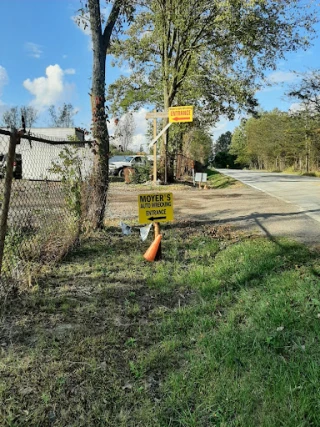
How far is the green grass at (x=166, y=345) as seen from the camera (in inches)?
77.3

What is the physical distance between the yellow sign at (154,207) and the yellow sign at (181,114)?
8.70 metres

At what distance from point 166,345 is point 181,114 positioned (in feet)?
36.7

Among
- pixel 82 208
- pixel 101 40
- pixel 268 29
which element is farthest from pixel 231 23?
pixel 82 208

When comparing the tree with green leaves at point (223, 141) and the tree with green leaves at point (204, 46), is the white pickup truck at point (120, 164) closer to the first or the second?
the tree with green leaves at point (204, 46)

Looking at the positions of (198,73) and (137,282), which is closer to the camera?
(137,282)

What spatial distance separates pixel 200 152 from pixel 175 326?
3832cm

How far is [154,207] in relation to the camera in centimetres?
444

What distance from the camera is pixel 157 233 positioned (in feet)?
15.3

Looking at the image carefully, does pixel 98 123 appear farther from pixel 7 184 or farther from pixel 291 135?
pixel 291 135

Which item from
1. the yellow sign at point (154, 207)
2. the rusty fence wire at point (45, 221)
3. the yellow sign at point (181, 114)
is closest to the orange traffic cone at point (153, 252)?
the yellow sign at point (154, 207)

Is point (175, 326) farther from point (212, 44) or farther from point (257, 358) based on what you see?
point (212, 44)

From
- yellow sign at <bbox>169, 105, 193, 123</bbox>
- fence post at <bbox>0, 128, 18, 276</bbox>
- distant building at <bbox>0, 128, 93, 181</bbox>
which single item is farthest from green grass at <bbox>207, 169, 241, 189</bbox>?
fence post at <bbox>0, 128, 18, 276</bbox>

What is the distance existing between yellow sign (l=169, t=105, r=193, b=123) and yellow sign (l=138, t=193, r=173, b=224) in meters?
8.70

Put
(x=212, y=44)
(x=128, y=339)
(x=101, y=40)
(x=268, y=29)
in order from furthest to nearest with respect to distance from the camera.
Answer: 1. (x=212, y=44)
2. (x=268, y=29)
3. (x=101, y=40)
4. (x=128, y=339)
